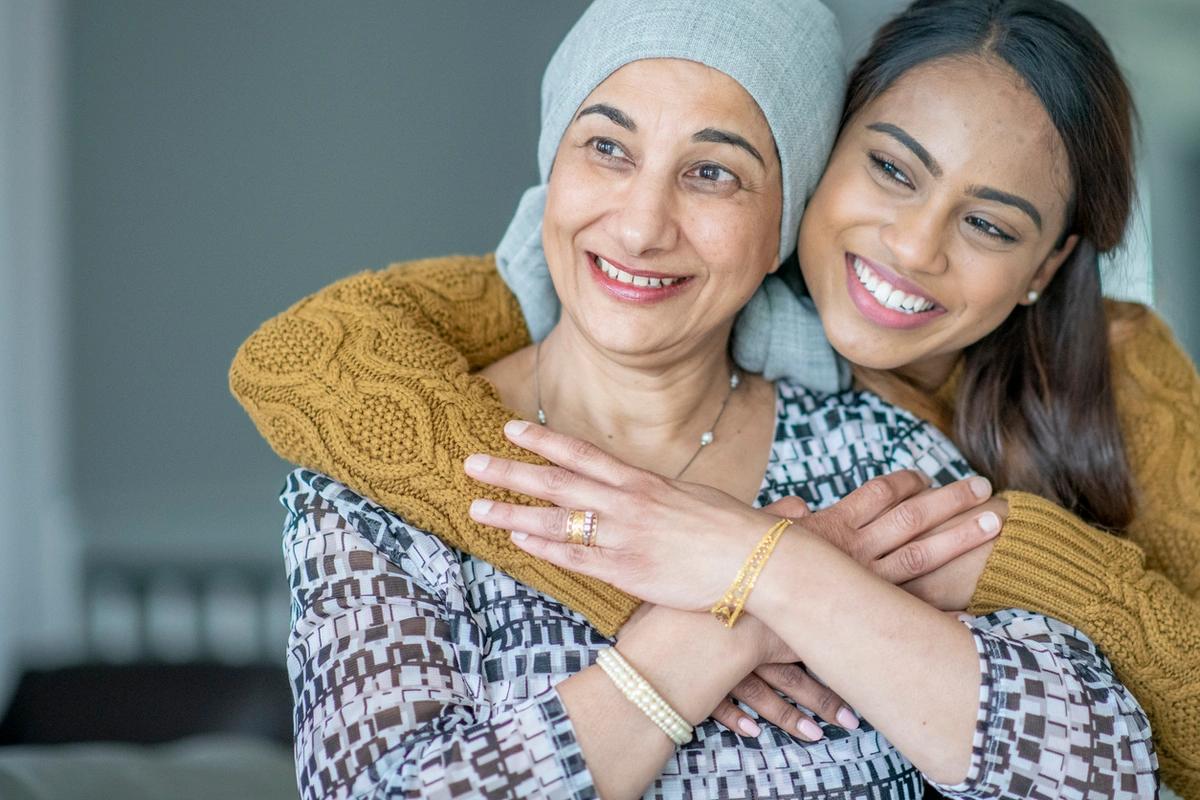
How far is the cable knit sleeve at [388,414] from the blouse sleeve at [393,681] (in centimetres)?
6

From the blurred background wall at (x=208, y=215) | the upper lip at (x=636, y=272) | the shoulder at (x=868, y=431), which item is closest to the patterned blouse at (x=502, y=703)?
the shoulder at (x=868, y=431)

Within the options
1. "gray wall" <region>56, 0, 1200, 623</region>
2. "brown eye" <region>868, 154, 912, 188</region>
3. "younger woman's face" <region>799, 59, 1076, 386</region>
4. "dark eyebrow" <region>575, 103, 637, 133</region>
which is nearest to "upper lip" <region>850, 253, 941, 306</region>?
"younger woman's face" <region>799, 59, 1076, 386</region>

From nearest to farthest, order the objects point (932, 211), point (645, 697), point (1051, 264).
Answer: point (645, 697) → point (932, 211) → point (1051, 264)

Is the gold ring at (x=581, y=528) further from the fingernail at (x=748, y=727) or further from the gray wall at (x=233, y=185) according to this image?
the gray wall at (x=233, y=185)

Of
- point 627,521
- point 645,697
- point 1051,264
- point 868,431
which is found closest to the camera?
point 645,697

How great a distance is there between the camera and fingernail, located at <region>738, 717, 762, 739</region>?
1614mm

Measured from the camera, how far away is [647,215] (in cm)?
171

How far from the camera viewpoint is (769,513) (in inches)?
67.1

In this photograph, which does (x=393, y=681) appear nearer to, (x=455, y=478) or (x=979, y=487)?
(x=455, y=478)

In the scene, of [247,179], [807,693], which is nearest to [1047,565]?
[807,693]

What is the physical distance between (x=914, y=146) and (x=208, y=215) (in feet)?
9.10

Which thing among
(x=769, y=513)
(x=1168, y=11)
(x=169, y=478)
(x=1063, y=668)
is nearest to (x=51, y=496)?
(x=169, y=478)

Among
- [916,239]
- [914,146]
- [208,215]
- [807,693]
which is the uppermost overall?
[914,146]

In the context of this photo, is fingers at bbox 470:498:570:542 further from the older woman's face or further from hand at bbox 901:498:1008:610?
hand at bbox 901:498:1008:610
